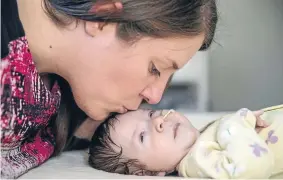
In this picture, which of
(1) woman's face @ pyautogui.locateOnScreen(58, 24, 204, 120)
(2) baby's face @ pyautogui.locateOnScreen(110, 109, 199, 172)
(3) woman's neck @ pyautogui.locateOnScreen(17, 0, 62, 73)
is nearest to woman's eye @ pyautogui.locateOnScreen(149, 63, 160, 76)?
(1) woman's face @ pyautogui.locateOnScreen(58, 24, 204, 120)

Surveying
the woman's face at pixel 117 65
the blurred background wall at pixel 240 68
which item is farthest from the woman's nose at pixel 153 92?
the blurred background wall at pixel 240 68

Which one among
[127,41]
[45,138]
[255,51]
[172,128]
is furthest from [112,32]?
[255,51]

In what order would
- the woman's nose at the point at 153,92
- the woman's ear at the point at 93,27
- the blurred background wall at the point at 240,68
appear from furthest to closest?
the blurred background wall at the point at 240,68 < the woman's nose at the point at 153,92 < the woman's ear at the point at 93,27

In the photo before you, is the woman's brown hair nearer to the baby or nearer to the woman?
the woman

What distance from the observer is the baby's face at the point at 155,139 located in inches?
46.4

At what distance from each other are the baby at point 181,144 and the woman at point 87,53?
0.06 metres

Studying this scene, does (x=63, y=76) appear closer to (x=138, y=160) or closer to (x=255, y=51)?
(x=138, y=160)

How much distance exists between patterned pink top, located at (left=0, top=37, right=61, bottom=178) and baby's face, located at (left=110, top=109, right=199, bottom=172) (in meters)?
0.18

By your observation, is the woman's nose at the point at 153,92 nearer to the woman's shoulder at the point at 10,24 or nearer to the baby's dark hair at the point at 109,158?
the baby's dark hair at the point at 109,158

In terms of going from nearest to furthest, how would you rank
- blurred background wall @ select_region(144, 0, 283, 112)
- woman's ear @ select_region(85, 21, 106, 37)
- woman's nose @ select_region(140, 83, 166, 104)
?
woman's ear @ select_region(85, 21, 106, 37) < woman's nose @ select_region(140, 83, 166, 104) < blurred background wall @ select_region(144, 0, 283, 112)

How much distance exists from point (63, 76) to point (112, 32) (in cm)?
21

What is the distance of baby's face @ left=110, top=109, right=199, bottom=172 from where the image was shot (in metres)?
1.18

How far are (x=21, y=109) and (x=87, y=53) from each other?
0.20 meters

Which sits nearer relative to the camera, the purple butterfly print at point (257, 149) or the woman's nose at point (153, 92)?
the purple butterfly print at point (257, 149)
